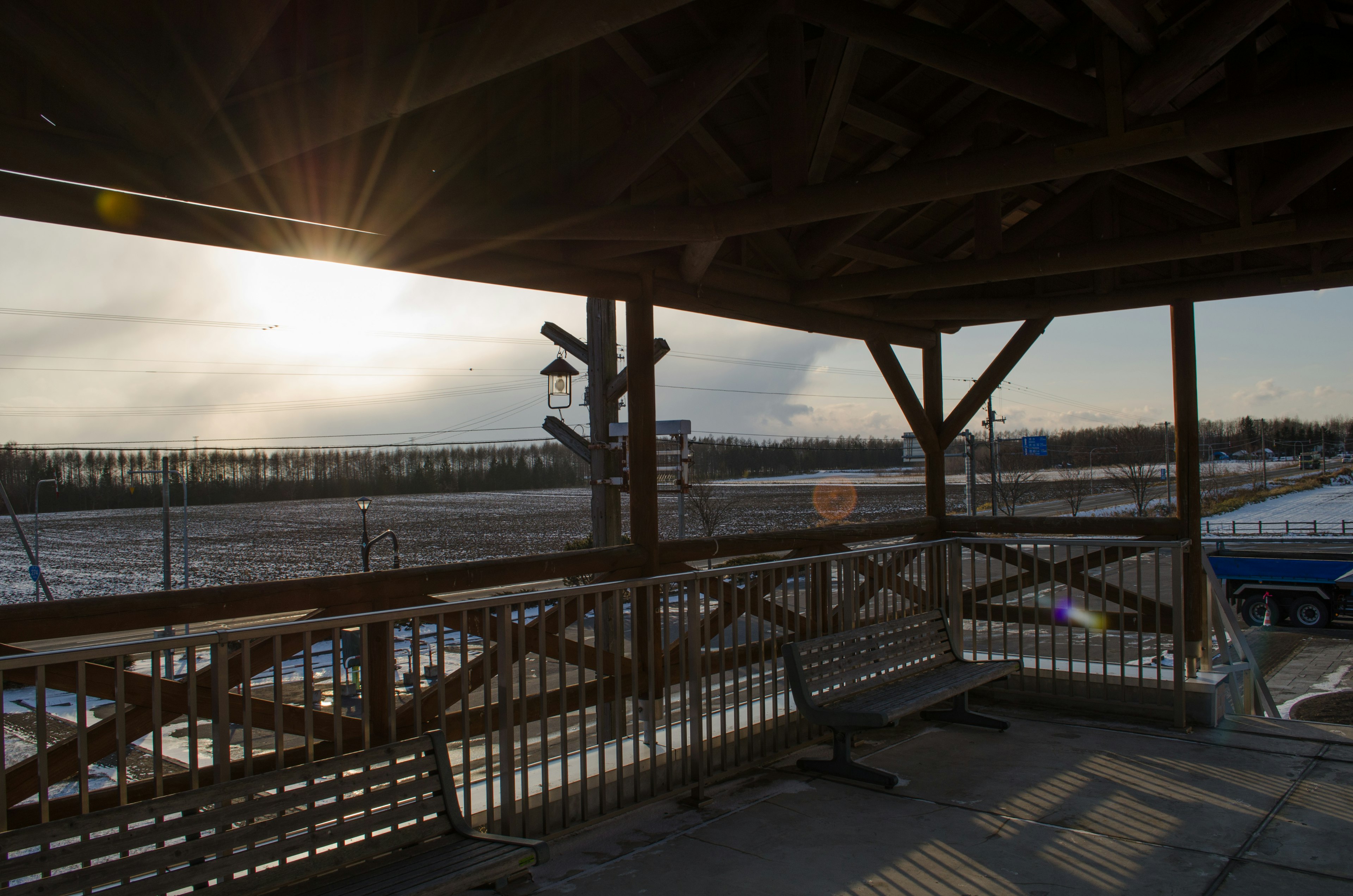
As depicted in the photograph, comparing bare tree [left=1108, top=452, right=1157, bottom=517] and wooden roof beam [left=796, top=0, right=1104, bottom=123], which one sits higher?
wooden roof beam [left=796, top=0, right=1104, bottom=123]

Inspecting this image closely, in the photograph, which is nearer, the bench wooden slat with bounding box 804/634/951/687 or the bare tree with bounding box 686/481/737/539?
the bench wooden slat with bounding box 804/634/951/687

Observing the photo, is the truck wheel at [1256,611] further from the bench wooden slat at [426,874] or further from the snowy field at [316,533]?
the bench wooden slat at [426,874]

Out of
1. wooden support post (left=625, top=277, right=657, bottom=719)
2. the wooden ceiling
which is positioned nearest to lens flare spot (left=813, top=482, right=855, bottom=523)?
the wooden ceiling

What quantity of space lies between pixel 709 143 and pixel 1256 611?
20.2 meters

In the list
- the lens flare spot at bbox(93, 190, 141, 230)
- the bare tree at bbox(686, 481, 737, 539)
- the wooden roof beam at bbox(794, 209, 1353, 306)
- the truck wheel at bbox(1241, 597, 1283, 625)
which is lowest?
the truck wheel at bbox(1241, 597, 1283, 625)

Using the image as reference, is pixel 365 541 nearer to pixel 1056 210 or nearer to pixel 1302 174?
pixel 1056 210

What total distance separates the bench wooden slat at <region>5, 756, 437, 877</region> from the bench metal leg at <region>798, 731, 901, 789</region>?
85.0 inches

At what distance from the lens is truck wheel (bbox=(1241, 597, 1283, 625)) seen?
19.2 m

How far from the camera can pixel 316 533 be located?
1734 inches

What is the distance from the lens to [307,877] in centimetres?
241

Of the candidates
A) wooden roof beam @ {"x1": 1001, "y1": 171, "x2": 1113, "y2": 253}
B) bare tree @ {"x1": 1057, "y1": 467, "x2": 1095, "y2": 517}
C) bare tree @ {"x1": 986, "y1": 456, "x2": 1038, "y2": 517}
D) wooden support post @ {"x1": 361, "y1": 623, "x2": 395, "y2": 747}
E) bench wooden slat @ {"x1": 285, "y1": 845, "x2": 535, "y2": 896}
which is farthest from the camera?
bare tree @ {"x1": 1057, "y1": 467, "x2": 1095, "y2": 517}

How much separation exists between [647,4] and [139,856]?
2696 millimetres

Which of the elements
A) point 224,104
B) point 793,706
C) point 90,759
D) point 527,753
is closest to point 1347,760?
point 793,706

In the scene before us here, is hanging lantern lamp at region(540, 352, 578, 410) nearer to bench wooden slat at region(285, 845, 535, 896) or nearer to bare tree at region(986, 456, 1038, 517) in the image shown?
bench wooden slat at region(285, 845, 535, 896)
